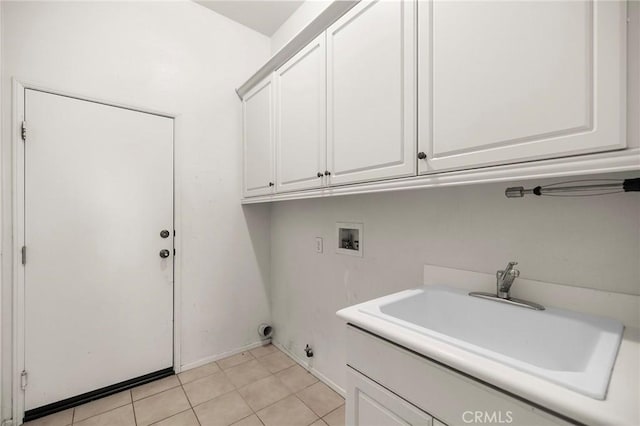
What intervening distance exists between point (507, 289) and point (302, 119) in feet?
4.41

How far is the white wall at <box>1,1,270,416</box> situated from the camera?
1.57 meters

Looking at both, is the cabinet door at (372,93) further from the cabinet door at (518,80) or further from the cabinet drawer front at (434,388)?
the cabinet drawer front at (434,388)

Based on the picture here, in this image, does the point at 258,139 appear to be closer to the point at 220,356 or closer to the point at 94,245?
the point at 94,245

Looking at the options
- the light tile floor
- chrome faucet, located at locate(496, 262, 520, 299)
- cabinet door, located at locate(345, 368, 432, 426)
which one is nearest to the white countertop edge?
cabinet door, located at locate(345, 368, 432, 426)

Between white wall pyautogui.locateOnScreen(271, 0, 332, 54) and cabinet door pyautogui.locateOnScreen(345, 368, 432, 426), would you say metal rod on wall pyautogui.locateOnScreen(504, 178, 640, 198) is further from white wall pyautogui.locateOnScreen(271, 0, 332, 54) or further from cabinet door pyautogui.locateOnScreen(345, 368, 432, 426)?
white wall pyautogui.locateOnScreen(271, 0, 332, 54)

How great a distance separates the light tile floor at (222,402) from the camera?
62.3 inches

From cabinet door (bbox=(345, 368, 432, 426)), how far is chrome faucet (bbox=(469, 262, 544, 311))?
1.66 ft

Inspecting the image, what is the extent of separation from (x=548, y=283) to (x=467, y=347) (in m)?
0.55

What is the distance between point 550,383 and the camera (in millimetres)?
548

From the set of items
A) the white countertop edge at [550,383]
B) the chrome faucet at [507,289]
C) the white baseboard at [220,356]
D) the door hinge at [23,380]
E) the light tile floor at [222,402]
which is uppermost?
the chrome faucet at [507,289]

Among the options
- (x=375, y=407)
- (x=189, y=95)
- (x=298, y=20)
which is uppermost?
(x=298, y=20)

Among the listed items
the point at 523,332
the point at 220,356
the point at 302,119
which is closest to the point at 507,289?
the point at 523,332

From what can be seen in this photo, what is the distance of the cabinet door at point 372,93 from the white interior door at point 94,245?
54.9 inches

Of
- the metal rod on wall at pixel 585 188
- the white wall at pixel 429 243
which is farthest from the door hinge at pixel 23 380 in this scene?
the metal rod on wall at pixel 585 188
